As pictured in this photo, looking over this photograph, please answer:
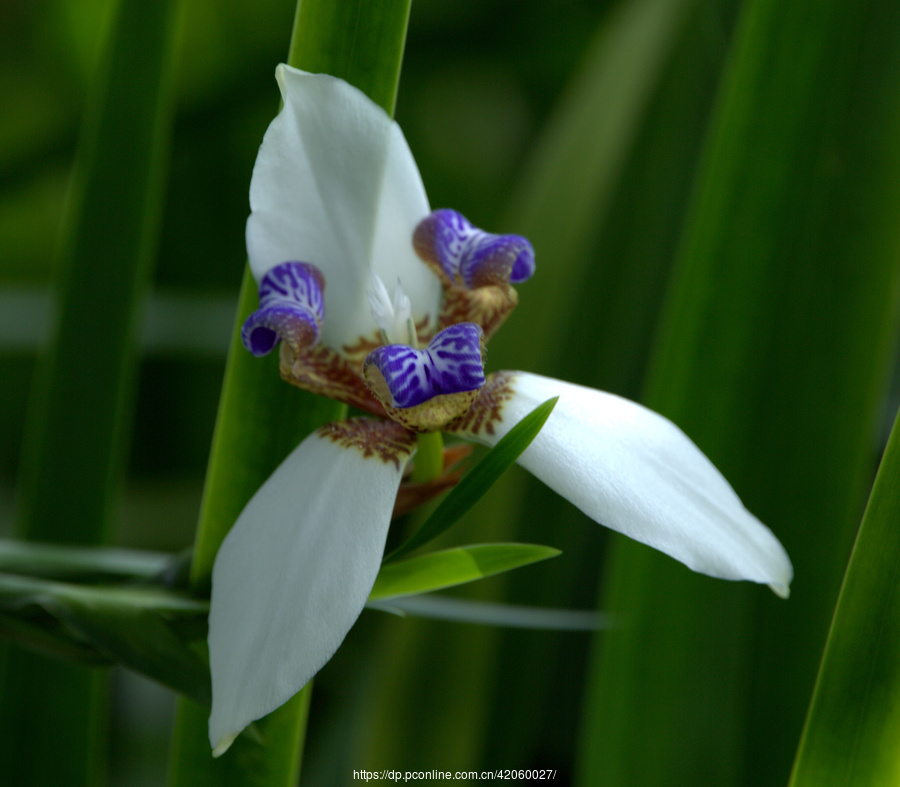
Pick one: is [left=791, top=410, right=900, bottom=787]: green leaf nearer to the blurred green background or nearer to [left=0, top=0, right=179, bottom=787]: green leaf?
the blurred green background

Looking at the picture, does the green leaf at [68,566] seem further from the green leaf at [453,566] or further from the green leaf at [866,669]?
the green leaf at [866,669]

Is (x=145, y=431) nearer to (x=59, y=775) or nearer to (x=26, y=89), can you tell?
(x=26, y=89)

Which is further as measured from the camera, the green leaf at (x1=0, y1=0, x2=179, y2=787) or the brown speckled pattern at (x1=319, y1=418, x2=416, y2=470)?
the green leaf at (x1=0, y1=0, x2=179, y2=787)

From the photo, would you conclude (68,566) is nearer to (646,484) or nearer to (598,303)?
(646,484)

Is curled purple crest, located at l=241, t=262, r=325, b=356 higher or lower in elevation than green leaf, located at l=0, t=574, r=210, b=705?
higher

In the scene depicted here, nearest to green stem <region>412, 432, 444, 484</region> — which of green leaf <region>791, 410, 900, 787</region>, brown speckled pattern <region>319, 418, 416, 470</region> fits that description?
brown speckled pattern <region>319, 418, 416, 470</region>

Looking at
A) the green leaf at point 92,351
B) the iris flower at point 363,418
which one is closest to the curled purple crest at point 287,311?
the iris flower at point 363,418

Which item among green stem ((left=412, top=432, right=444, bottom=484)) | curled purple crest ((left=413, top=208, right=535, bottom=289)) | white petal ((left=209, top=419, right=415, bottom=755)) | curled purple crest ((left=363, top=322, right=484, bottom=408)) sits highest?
curled purple crest ((left=413, top=208, right=535, bottom=289))
